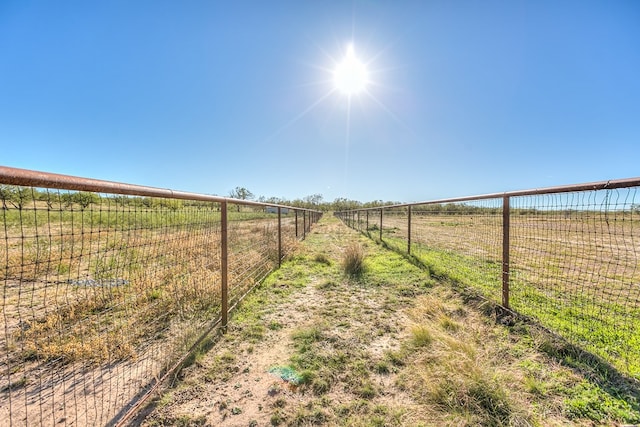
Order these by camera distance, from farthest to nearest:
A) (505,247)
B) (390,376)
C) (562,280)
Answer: (562,280), (505,247), (390,376)

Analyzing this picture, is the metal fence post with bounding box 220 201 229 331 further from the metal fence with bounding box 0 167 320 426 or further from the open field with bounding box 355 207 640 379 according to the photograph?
the open field with bounding box 355 207 640 379

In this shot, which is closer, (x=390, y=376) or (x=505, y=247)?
(x=390, y=376)

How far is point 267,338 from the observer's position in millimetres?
2604

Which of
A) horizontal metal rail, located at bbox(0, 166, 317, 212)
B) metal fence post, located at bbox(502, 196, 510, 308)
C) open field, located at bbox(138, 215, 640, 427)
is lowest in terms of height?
open field, located at bbox(138, 215, 640, 427)

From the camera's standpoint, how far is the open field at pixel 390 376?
1.61m

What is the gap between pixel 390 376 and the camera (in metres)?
1.98

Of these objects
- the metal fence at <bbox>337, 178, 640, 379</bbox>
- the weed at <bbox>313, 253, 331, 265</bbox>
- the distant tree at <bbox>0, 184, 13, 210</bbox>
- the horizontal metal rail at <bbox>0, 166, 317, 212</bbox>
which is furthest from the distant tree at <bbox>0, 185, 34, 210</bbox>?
the weed at <bbox>313, 253, 331, 265</bbox>

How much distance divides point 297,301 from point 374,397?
6.30 ft

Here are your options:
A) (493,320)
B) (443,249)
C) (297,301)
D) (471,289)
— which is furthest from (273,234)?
(493,320)

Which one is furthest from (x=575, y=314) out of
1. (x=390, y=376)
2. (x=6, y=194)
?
(x=6, y=194)

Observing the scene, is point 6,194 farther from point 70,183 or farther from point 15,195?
point 70,183

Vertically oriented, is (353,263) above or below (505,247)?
below

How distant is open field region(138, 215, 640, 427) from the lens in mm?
1605

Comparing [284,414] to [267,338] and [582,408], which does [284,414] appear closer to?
[267,338]
